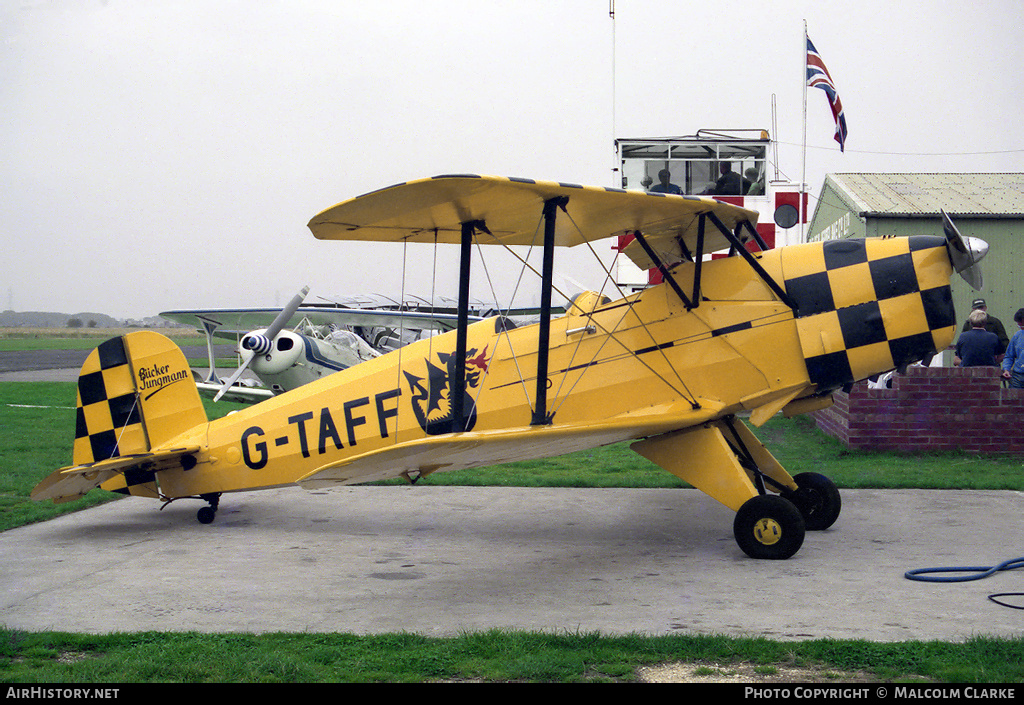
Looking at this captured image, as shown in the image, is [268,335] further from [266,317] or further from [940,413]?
[940,413]

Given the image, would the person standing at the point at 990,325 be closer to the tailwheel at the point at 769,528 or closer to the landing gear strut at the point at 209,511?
the tailwheel at the point at 769,528

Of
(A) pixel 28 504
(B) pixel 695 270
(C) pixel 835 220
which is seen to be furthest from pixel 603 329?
(C) pixel 835 220

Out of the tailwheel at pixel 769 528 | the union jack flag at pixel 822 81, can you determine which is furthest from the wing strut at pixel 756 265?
the union jack flag at pixel 822 81

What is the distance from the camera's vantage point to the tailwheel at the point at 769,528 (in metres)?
5.63

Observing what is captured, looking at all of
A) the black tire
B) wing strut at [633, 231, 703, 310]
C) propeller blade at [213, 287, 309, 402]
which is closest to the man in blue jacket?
the black tire

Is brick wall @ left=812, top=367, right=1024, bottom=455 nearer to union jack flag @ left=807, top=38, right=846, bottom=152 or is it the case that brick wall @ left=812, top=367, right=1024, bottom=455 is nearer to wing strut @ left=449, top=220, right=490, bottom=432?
wing strut @ left=449, top=220, right=490, bottom=432

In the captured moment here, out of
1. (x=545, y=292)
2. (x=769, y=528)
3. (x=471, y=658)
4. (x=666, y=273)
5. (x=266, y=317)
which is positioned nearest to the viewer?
(x=471, y=658)

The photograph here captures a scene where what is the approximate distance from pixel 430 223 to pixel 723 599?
10.4 feet

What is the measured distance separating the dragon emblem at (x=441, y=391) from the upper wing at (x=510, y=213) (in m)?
1.04

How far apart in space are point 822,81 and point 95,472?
566 inches

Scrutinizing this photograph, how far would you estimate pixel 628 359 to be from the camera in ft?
20.8

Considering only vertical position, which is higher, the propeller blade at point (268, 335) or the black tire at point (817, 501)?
the propeller blade at point (268, 335)

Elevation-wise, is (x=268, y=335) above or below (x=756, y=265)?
below

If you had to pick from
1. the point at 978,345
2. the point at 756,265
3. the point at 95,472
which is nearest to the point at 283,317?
the point at 95,472
